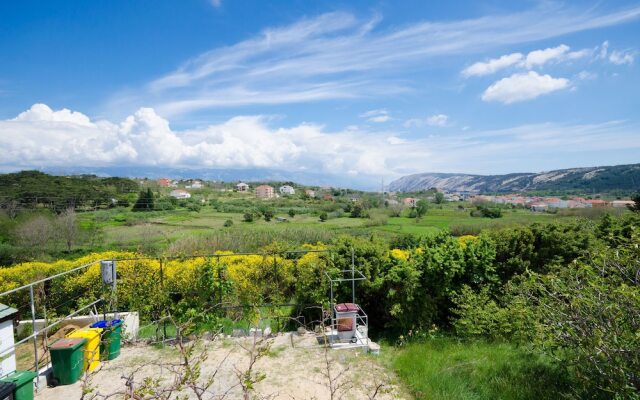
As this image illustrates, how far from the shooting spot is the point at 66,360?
553cm

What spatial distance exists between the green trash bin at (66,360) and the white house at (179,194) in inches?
1251

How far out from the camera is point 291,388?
5.31 metres

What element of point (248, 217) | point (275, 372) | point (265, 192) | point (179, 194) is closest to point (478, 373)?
point (275, 372)

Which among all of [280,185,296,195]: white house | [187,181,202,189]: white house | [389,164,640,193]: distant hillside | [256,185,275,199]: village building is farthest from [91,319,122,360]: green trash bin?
[389,164,640,193]: distant hillside

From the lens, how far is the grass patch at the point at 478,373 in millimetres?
4691

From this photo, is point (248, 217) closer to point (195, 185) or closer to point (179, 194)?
point (179, 194)

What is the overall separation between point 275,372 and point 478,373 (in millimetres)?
3361

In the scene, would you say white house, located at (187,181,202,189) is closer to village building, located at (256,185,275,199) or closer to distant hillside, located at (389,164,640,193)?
village building, located at (256,185,275,199)

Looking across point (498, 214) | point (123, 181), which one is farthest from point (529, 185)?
point (123, 181)

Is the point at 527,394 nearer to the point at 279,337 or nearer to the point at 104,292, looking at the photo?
the point at 279,337

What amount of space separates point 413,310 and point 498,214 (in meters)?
32.8

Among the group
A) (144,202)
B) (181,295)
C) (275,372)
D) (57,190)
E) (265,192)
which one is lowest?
(275,372)

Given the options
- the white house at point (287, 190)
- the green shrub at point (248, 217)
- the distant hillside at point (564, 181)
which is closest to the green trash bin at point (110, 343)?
the green shrub at point (248, 217)

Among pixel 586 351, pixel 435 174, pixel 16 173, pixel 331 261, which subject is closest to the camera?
pixel 586 351
